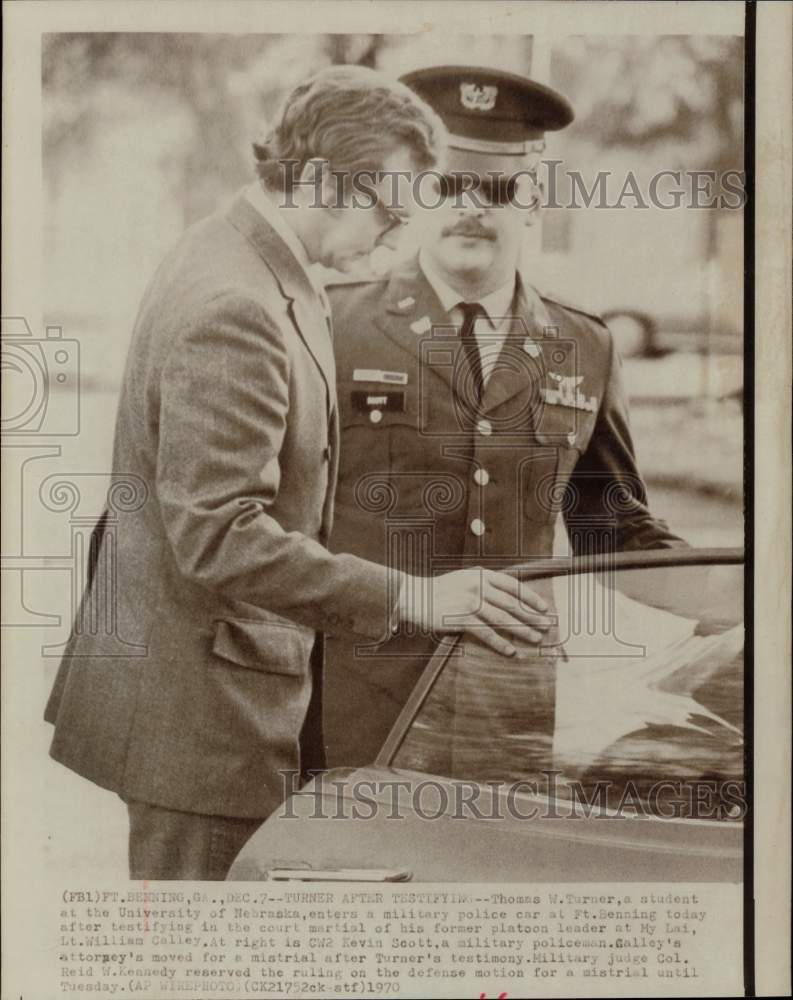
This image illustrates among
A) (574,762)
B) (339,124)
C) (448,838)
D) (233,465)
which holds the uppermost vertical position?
(339,124)

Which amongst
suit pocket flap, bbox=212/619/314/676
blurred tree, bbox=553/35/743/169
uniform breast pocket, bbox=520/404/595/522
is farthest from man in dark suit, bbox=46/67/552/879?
blurred tree, bbox=553/35/743/169

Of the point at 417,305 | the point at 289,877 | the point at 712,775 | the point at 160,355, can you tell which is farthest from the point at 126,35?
the point at 712,775

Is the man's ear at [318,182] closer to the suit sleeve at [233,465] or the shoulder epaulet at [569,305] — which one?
the suit sleeve at [233,465]

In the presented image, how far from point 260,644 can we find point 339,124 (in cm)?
86

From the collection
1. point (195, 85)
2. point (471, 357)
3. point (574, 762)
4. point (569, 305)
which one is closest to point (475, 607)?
point (574, 762)

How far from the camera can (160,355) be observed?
1.83 meters

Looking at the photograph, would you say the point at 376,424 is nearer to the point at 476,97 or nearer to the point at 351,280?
the point at 351,280

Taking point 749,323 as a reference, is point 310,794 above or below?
below

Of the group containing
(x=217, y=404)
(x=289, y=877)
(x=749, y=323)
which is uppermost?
(x=749, y=323)

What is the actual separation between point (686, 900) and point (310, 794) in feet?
2.15

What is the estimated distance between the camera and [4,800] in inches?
74.0

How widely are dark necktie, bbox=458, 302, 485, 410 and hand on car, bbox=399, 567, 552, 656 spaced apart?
29 cm

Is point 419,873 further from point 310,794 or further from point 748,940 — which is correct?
point 748,940

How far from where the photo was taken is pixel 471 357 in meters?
1.88
